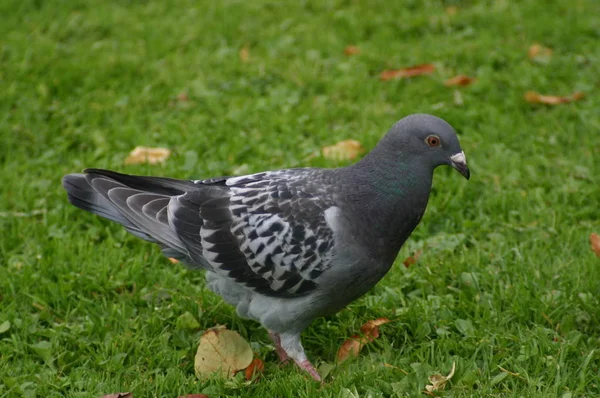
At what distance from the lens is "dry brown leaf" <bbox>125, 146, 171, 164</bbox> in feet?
18.6

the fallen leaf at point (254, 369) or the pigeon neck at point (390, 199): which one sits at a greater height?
the pigeon neck at point (390, 199)

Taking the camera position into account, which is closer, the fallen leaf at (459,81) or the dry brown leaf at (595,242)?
the dry brown leaf at (595,242)

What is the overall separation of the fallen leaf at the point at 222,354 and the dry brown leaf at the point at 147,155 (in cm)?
205

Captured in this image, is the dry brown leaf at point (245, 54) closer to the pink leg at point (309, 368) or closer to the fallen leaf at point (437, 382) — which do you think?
the pink leg at point (309, 368)

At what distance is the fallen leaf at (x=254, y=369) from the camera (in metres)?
3.88

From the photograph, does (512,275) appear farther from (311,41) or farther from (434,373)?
(311,41)

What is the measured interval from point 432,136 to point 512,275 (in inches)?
46.6

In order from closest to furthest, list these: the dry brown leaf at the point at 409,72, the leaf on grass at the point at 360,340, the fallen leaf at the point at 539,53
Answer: the leaf on grass at the point at 360,340
the dry brown leaf at the point at 409,72
the fallen leaf at the point at 539,53

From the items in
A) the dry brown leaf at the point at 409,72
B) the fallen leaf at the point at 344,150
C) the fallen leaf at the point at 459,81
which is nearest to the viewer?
the fallen leaf at the point at 344,150

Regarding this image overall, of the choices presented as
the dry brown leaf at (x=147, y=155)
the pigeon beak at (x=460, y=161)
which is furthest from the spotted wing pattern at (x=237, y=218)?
the dry brown leaf at (x=147, y=155)

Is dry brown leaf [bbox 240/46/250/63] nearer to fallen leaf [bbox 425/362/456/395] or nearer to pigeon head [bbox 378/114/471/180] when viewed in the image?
pigeon head [bbox 378/114/471/180]

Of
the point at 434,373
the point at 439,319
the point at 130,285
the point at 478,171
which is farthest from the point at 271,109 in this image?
the point at 434,373

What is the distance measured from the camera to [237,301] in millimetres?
4031

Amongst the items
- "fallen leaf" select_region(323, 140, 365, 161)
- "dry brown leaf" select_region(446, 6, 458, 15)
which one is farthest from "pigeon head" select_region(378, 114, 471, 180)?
"dry brown leaf" select_region(446, 6, 458, 15)
